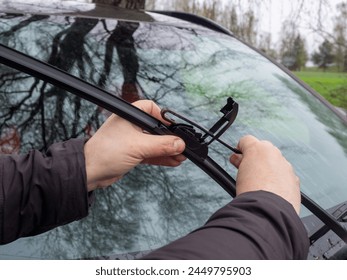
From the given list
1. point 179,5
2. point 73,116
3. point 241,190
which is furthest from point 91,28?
point 179,5

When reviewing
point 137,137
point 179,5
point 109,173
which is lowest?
point 179,5

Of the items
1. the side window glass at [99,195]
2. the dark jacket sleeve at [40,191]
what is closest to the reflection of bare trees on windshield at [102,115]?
the side window glass at [99,195]

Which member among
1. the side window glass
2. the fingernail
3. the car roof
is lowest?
the side window glass

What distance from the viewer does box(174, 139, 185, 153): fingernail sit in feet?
3.60

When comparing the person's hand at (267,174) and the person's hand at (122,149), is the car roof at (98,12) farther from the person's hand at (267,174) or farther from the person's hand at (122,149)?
the person's hand at (267,174)

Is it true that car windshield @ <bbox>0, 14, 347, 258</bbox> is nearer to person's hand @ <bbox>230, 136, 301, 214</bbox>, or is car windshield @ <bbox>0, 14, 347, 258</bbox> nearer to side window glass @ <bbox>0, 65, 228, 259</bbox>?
side window glass @ <bbox>0, 65, 228, 259</bbox>

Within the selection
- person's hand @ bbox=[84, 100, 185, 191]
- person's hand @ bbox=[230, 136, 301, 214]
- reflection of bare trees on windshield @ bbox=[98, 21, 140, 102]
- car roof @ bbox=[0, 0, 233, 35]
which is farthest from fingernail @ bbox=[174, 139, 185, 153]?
car roof @ bbox=[0, 0, 233, 35]

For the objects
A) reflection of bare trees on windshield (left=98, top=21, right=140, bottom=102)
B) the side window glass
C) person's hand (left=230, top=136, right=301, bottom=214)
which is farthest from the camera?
reflection of bare trees on windshield (left=98, top=21, right=140, bottom=102)

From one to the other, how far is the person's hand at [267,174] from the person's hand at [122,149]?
0.15m

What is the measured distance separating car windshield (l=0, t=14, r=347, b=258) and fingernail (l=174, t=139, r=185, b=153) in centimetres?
33
